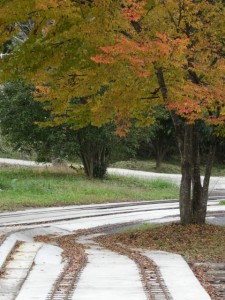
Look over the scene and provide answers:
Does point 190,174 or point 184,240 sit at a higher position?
point 190,174

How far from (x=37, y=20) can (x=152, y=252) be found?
17.6 feet

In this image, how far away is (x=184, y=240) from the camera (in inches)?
604

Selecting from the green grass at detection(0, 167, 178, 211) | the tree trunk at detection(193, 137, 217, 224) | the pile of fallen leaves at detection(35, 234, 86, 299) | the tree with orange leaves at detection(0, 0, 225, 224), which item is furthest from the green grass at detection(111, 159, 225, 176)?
the tree with orange leaves at detection(0, 0, 225, 224)

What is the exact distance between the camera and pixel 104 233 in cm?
1841

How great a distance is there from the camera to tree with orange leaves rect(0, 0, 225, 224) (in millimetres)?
13648

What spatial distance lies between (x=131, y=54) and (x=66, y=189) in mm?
18080

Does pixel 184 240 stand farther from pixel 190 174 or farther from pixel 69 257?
pixel 69 257

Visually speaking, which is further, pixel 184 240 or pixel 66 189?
pixel 66 189

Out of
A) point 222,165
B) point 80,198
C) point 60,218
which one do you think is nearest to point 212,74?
point 60,218

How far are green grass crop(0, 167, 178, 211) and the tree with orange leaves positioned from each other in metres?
9.37

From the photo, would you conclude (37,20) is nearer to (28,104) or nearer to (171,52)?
(171,52)

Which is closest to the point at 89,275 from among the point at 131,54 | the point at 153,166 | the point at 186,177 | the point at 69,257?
the point at 69,257

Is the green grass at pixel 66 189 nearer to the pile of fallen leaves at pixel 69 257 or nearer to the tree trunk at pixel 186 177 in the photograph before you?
the pile of fallen leaves at pixel 69 257

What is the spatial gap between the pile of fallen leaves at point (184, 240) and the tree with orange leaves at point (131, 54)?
93cm
